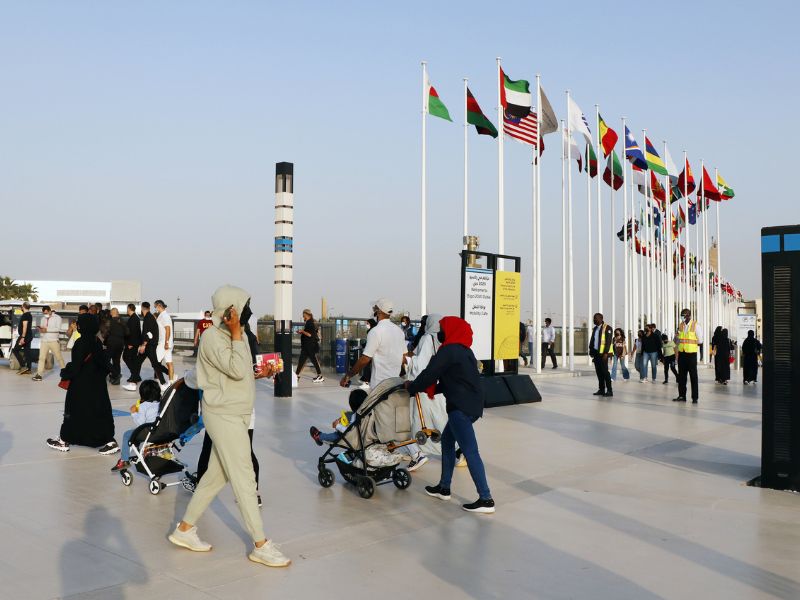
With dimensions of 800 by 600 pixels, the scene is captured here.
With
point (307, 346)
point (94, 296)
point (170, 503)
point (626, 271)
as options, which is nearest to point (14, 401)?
point (307, 346)

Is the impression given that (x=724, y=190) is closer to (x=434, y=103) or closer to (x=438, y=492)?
(x=434, y=103)

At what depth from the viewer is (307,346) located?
65.2ft

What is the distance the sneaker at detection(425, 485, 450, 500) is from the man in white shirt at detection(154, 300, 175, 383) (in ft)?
33.0

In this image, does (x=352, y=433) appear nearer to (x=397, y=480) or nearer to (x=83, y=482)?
(x=397, y=480)

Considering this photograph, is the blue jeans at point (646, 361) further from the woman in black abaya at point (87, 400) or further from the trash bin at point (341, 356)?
the woman in black abaya at point (87, 400)

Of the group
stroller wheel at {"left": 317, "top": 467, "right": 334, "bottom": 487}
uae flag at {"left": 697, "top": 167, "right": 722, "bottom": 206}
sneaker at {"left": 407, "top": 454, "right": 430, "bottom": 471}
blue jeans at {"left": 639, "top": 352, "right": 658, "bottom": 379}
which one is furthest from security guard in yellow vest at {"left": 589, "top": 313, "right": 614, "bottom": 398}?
uae flag at {"left": 697, "top": 167, "right": 722, "bottom": 206}

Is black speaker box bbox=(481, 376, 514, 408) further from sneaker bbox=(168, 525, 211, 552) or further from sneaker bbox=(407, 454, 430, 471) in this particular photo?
sneaker bbox=(168, 525, 211, 552)

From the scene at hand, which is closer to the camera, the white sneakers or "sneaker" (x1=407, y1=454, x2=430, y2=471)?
the white sneakers

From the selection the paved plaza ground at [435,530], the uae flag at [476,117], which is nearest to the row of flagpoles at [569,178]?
the uae flag at [476,117]

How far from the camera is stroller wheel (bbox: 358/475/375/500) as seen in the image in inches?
299

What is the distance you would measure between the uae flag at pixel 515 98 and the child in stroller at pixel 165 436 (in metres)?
16.4

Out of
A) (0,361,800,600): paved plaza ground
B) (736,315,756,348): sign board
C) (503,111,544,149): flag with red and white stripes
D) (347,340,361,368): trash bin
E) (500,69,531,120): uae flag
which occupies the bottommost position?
(0,361,800,600): paved plaza ground

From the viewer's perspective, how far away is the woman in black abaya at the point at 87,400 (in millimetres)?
9438

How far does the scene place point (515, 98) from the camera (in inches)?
884
